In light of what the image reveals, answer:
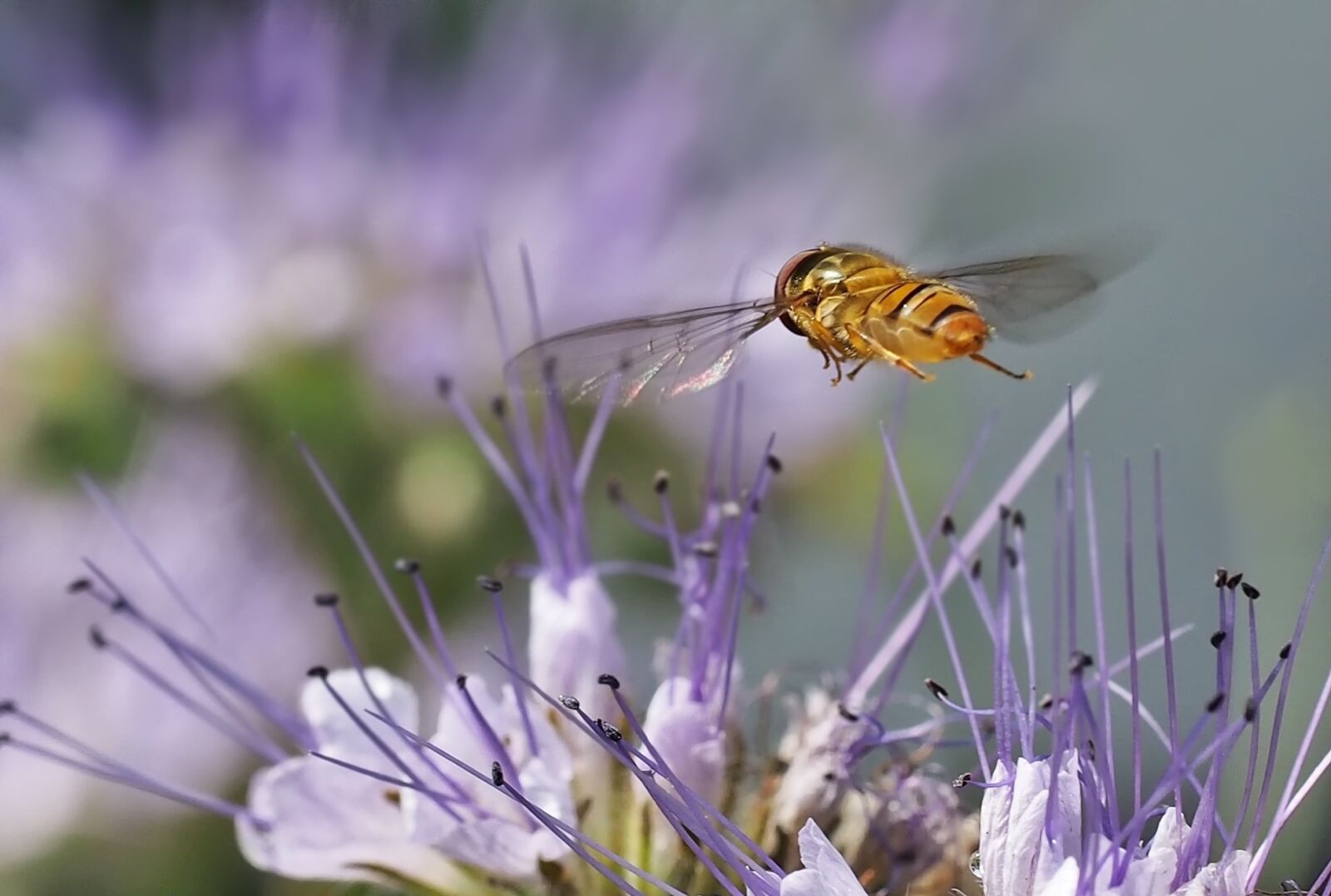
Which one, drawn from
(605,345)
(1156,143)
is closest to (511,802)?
(605,345)

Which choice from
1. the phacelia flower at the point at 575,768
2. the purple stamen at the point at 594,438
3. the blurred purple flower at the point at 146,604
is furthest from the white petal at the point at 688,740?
the blurred purple flower at the point at 146,604

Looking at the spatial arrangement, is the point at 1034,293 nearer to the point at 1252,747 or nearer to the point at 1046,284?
the point at 1046,284

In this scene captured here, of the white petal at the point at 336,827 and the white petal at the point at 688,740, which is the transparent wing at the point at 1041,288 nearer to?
the white petal at the point at 688,740

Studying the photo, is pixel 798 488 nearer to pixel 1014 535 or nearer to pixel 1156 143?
pixel 1156 143

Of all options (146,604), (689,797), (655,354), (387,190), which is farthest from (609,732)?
(387,190)

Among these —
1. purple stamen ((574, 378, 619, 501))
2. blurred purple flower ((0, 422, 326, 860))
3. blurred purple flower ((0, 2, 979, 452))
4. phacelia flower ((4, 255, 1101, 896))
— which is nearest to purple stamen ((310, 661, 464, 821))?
phacelia flower ((4, 255, 1101, 896))
